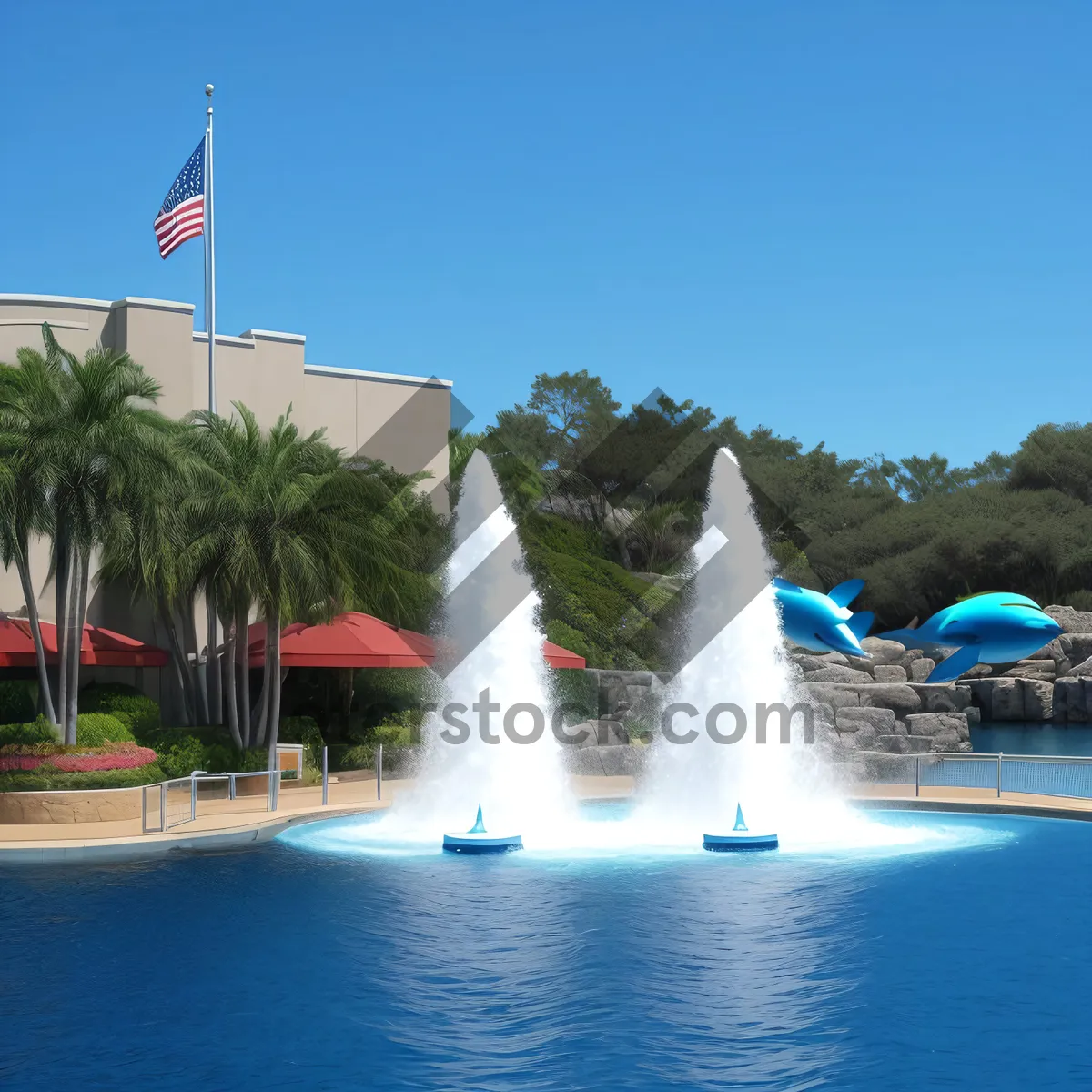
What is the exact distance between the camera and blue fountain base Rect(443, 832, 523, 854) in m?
18.0

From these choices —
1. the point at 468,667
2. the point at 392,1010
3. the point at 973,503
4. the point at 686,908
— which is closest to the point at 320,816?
the point at 468,667

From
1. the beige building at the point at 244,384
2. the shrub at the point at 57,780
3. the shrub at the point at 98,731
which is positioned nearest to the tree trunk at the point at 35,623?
the shrub at the point at 98,731

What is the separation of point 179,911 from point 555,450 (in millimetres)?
61711

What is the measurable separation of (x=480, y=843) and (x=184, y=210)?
1941 centimetres

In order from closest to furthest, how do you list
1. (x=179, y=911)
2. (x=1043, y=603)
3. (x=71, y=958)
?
(x=71, y=958)
(x=179, y=911)
(x=1043, y=603)

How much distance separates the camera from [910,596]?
7150 centimetres

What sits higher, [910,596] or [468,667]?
[910,596]

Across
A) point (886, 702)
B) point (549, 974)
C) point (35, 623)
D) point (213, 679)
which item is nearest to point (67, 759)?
point (35, 623)

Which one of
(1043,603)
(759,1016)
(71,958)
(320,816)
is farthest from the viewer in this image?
(1043,603)

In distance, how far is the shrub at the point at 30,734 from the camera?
2162cm

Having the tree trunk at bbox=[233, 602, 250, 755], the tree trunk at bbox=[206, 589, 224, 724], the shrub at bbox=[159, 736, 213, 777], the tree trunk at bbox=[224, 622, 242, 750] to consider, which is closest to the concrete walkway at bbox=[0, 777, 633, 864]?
the shrub at bbox=[159, 736, 213, 777]

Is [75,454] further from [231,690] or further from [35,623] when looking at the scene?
[231,690]

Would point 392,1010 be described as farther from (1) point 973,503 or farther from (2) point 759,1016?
(1) point 973,503

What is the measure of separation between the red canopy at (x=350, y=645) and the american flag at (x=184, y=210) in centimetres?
941
